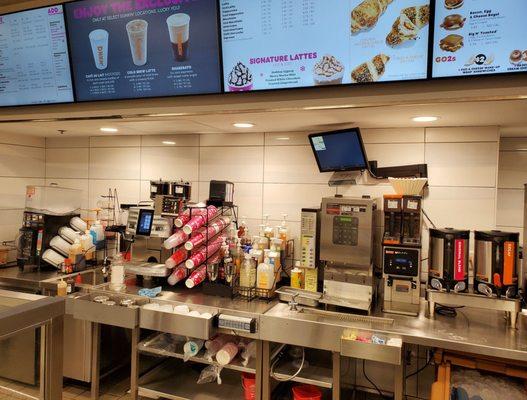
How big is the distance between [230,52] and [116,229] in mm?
1785

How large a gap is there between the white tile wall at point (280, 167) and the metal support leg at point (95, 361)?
129cm

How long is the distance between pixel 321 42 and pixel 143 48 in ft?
3.82

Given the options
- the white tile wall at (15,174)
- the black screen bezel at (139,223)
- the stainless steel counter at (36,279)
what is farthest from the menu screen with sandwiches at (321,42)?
the white tile wall at (15,174)

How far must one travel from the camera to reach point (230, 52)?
7.60ft

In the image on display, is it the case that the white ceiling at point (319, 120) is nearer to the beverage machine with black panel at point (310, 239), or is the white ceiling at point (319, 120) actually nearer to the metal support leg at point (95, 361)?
the beverage machine with black panel at point (310, 239)

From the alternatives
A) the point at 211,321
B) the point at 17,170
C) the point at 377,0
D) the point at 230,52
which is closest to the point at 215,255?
the point at 211,321

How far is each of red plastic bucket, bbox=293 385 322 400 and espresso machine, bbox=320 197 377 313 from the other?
61 cm

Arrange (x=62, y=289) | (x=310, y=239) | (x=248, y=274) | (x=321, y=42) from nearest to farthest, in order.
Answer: (x=321, y=42)
(x=310, y=239)
(x=248, y=274)
(x=62, y=289)

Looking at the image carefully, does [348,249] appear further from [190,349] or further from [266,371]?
[190,349]

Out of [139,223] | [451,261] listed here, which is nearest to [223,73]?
[139,223]

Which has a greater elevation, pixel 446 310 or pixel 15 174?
pixel 15 174

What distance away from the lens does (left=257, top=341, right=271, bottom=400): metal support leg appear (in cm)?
234

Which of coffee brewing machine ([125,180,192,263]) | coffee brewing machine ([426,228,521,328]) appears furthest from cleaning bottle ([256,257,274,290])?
coffee brewing machine ([426,228,521,328])

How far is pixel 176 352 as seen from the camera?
254 centimetres
